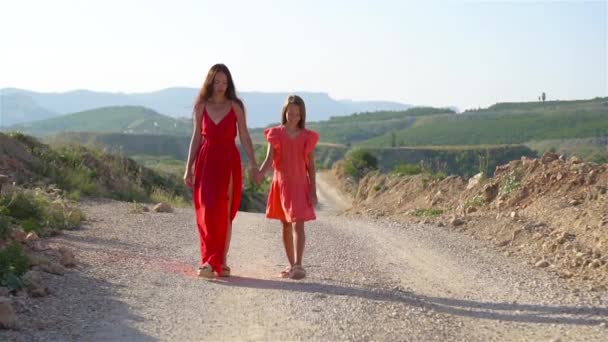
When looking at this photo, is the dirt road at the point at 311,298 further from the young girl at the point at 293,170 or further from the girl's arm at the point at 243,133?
the girl's arm at the point at 243,133

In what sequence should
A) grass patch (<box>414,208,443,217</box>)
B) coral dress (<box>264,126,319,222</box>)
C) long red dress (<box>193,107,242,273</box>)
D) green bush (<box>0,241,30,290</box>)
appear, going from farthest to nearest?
grass patch (<box>414,208,443,217</box>), coral dress (<box>264,126,319,222</box>), long red dress (<box>193,107,242,273</box>), green bush (<box>0,241,30,290</box>)

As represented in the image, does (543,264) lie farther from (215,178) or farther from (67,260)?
(67,260)

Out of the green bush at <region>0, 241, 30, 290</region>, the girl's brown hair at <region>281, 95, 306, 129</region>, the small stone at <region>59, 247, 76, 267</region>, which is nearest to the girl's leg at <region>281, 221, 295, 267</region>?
the girl's brown hair at <region>281, 95, 306, 129</region>

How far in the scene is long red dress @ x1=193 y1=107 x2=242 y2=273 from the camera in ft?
27.2

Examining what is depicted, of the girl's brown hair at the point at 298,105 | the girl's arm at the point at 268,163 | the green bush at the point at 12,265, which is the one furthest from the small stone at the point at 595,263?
the green bush at the point at 12,265

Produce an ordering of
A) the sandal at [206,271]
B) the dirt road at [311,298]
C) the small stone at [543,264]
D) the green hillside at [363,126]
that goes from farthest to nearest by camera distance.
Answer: the green hillside at [363,126]
the small stone at [543,264]
the sandal at [206,271]
the dirt road at [311,298]

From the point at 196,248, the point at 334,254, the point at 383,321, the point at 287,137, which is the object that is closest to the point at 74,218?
the point at 196,248

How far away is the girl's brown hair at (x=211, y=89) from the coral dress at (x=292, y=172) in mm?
512

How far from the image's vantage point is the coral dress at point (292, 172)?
8391 mm

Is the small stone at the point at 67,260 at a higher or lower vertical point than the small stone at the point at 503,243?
higher

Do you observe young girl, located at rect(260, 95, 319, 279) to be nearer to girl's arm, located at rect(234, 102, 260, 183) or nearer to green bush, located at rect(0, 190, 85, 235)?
girl's arm, located at rect(234, 102, 260, 183)

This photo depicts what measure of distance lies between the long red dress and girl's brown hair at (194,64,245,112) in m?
0.11

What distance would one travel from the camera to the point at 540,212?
533 inches

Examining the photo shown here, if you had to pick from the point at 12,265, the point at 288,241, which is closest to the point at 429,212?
the point at 288,241
